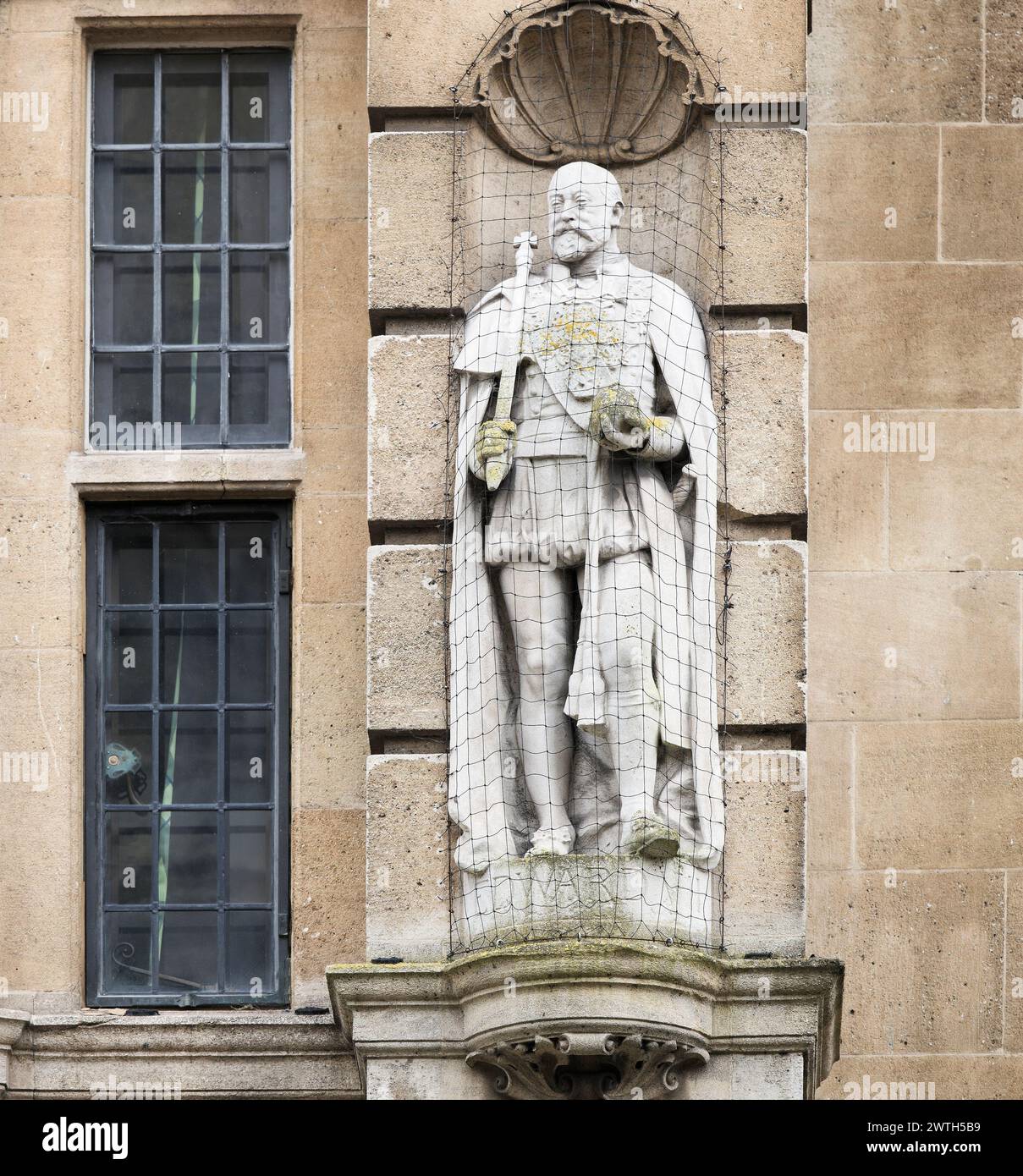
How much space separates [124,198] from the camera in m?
14.4

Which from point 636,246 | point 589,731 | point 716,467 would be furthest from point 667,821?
point 636,246

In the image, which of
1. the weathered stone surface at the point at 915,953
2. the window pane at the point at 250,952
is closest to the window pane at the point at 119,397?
the window pane at the point at 250,952

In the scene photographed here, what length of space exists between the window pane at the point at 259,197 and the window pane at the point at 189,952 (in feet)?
8.89

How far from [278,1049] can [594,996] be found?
147 cm

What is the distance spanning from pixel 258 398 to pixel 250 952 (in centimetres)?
220

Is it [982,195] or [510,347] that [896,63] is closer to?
[982,195]

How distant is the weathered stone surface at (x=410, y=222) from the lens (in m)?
13.6

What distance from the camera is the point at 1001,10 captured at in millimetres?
14656

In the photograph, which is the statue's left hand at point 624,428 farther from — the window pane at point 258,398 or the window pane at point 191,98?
the window pane at point 191,98

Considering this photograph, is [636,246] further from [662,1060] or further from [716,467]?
[662,1060]

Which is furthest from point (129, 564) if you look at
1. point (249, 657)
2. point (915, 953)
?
point (915, 953)

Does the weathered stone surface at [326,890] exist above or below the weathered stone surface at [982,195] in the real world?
below

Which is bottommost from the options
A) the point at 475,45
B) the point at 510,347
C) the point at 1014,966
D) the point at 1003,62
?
the point at 1014,966

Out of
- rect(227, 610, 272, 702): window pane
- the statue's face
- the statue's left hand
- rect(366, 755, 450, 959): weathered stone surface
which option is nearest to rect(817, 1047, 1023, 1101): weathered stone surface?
rect(366, 755, 450, 959): weathered stone surface
